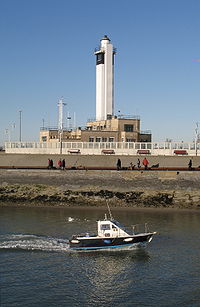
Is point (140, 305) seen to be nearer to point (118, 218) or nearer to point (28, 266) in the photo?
point (28, 266)

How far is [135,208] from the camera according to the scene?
42.8 meters

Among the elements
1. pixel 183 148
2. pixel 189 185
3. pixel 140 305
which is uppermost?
pixel 183 148

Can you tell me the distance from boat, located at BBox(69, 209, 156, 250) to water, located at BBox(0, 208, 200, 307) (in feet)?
1.47

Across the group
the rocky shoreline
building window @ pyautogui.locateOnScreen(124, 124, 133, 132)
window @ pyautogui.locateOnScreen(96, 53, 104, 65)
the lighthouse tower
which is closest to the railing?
the rocky shoreline

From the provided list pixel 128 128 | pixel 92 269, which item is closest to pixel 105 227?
pixel 92 269

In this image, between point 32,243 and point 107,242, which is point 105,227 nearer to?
point 107,242

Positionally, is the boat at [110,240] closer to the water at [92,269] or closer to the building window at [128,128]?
the water at [92,269]

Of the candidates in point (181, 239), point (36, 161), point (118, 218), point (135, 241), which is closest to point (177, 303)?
point (135, 241)

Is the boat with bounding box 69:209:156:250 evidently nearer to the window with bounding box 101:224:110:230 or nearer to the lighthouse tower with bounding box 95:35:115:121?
the window with bounding box 101:224:110:230

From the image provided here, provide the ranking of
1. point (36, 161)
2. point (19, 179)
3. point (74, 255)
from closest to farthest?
point (74, 255), point (19, 179), point (36, 161)

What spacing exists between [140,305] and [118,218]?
1806 centimetres

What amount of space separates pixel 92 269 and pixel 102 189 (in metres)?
21.3

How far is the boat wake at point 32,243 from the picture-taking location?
28.0m

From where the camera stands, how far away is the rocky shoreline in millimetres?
43834
